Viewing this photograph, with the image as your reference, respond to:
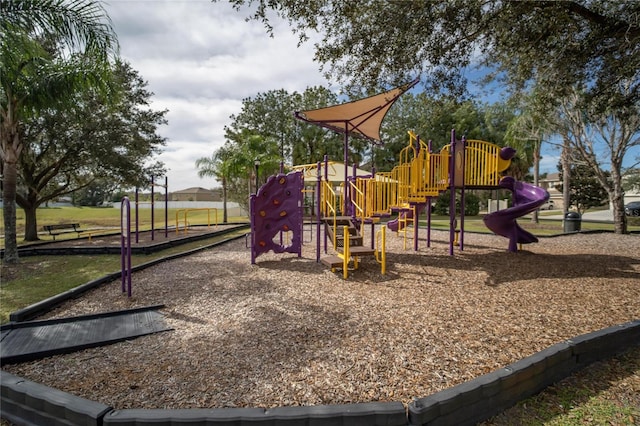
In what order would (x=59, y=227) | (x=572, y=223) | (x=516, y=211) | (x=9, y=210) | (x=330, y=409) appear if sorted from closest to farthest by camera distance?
(x=330, y=409) → (x=9, y=210) → (x=516, y=211) → (x=59, y=227) → (x=572, y=223)

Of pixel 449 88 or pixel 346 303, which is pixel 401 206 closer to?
pixel 449 88

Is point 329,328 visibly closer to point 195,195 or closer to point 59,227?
point 59,227

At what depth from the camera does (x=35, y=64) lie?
794 centimetres

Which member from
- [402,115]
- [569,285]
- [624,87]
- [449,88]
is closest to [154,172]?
[449,88]

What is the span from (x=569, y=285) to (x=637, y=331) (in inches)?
80.7

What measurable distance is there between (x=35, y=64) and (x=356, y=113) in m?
8.08

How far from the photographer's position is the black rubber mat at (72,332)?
350cm

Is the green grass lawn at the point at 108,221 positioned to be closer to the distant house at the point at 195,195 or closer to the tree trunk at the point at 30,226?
the tree trunk at the point at 30,226

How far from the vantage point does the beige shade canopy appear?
820cm

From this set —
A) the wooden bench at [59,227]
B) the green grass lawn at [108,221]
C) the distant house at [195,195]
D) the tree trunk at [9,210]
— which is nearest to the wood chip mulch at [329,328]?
the tree trunk at [9,210]

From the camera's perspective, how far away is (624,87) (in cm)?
970

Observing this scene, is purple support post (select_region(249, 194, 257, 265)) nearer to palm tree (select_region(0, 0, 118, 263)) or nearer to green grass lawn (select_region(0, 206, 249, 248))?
palm tree (select_region(0, 0, 118, 263))

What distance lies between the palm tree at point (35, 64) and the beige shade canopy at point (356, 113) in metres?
5.02

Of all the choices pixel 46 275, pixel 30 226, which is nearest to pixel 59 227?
pixel 30 226
